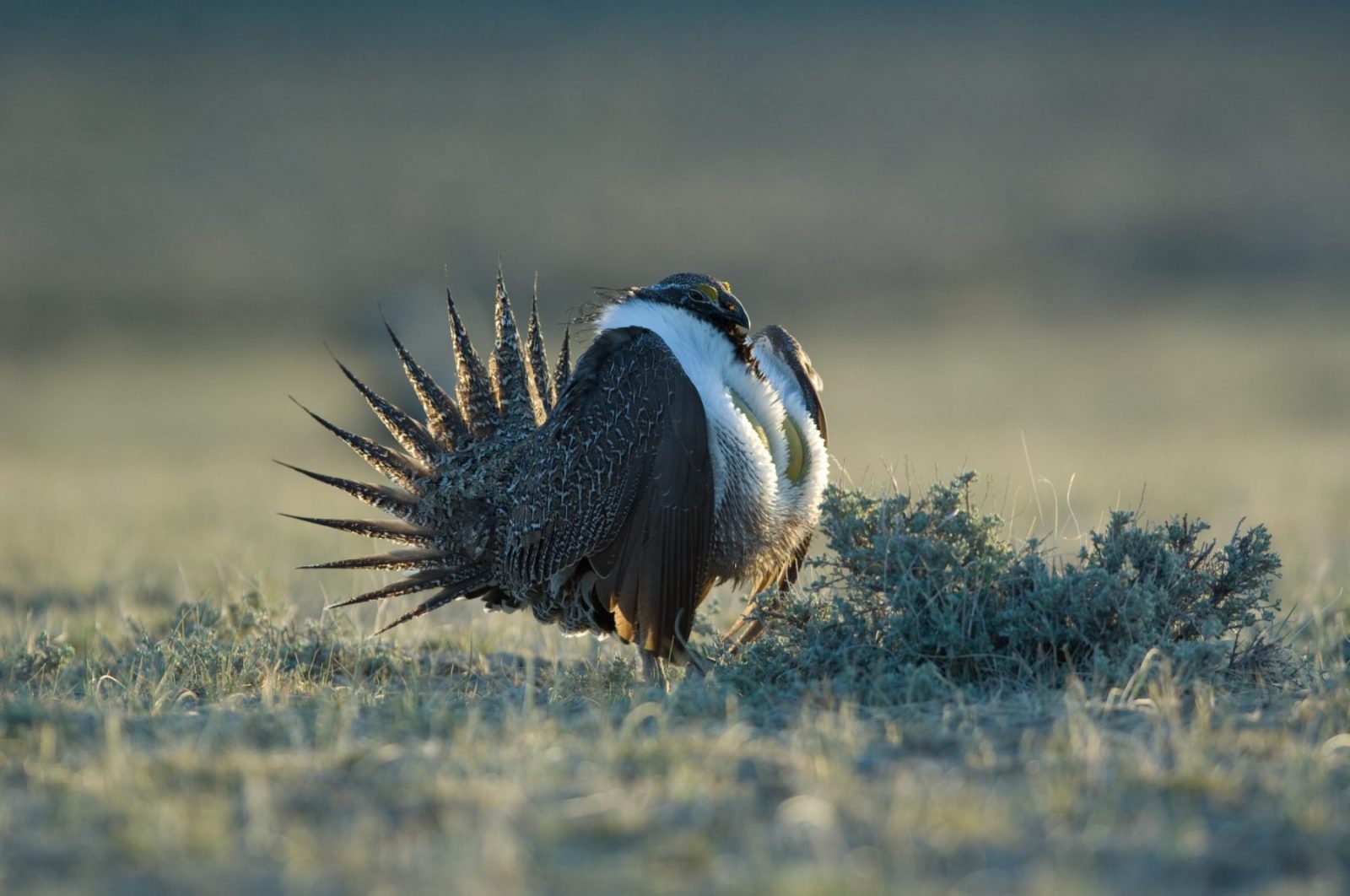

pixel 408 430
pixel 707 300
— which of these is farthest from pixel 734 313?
pixel 408 430

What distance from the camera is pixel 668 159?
3356cm

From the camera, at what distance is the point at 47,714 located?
335 cm

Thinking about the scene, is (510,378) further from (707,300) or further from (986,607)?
(986,607)

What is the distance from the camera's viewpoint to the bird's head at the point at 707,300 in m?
4.08

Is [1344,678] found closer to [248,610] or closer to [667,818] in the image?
[667,818]

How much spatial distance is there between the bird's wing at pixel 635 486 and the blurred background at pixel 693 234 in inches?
29.8

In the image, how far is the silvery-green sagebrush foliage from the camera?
373 centimetres

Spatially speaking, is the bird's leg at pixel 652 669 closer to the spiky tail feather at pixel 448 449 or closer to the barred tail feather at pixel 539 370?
the spiky tail feather at pixel 448 449

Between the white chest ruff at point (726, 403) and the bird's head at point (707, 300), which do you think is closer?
the white chest ruff at point (726, 403)

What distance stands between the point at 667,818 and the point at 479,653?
7.36ft

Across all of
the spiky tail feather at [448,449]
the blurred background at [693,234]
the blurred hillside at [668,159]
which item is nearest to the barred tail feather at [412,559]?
the spiky tail feather at [448,449]

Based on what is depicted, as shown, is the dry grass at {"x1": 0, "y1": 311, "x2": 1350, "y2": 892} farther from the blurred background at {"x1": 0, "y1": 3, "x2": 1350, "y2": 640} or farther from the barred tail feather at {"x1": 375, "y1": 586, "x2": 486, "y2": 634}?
the blurred background at {"x1": 0, "y1": 3, "x2": 1350, "y2": 640}

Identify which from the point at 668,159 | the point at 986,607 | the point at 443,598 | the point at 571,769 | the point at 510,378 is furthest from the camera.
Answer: the point at 668,159

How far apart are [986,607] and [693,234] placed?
2348cm
